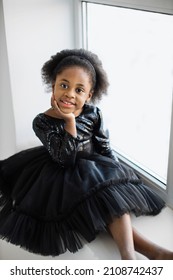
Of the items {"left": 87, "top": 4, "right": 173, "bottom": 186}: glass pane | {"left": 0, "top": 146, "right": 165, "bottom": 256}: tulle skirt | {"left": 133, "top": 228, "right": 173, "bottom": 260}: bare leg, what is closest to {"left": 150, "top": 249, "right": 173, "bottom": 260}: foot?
{"left": 133, "top": 228, "right": 173, "bottom": 260}: bare leg

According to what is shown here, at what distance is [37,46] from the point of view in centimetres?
117

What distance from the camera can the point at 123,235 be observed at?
81 cm

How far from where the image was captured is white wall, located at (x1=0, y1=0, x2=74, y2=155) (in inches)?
43.9

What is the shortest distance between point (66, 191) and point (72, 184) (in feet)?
0.07

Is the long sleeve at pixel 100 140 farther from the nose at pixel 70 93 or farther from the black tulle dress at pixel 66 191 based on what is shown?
the nose at pixel 70 93

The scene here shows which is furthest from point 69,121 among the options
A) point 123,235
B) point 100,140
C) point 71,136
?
point 123,235

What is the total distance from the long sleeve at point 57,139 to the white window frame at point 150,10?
249mm

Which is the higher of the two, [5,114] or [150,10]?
[150,10]

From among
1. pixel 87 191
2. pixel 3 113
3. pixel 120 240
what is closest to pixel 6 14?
pixel 3 113

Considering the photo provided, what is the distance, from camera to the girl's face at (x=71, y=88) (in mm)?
901

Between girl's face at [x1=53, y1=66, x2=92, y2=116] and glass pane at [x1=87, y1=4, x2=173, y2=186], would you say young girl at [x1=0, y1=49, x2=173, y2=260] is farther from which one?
glass pane at [x1=87, y1=4, x2=173, y2=186]

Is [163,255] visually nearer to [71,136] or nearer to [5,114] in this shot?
[71,136]

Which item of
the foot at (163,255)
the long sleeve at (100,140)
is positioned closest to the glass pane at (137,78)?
the long sleeve at (100,140)

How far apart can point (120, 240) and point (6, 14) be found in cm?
71
